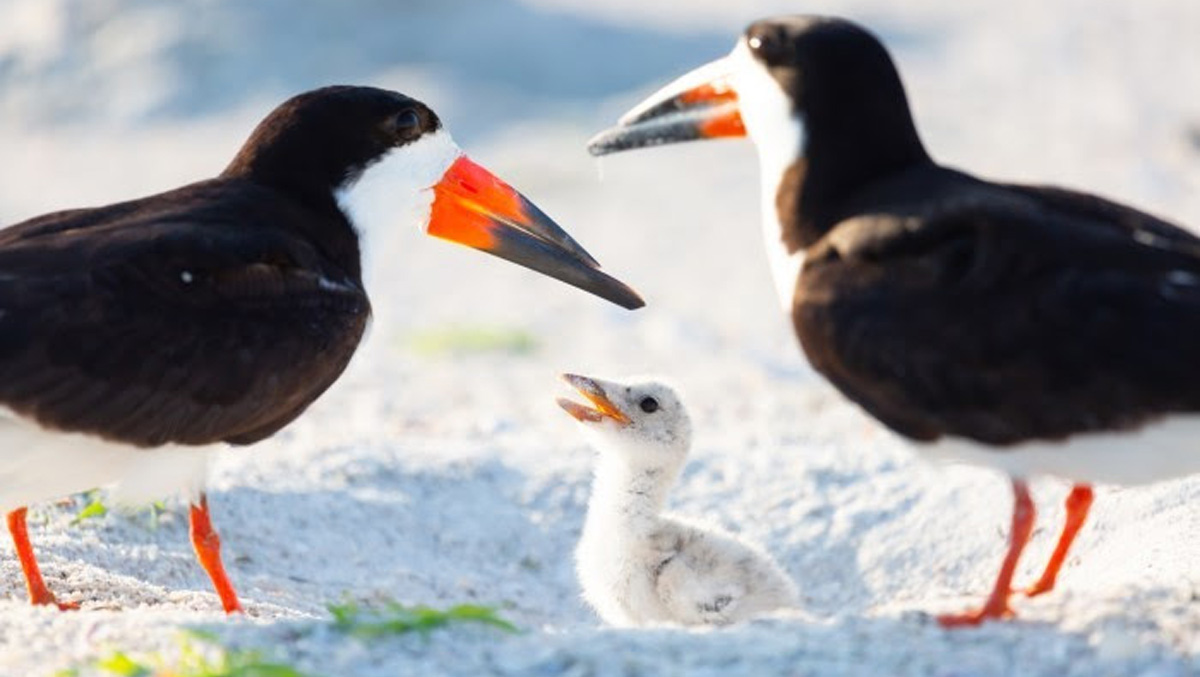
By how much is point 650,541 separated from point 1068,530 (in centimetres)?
150

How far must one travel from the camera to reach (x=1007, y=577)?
4.98 m

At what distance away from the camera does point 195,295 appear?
539cm

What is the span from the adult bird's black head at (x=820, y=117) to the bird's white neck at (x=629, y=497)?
4.79 ft

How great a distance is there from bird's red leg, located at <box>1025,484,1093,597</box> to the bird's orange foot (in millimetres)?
390

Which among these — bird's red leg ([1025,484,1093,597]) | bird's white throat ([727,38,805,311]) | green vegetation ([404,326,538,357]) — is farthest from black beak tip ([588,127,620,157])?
green vegetation ([404,326,538,357])

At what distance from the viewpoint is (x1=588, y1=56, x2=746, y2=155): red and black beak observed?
5.68 m

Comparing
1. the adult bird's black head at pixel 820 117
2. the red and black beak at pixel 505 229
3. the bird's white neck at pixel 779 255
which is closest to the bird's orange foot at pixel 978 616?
the bird's white neck at pixel 779 255

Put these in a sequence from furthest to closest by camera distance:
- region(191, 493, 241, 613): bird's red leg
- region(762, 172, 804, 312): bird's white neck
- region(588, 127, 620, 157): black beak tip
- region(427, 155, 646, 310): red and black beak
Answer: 1. region(427, 155, 646, 310): red and black beak
2. region(588, 127, 620, 157): black beak tip
3. region(191, 493, 241, 613): bird's red leg
4. region(762, 172, 804, 312): bird's white neck

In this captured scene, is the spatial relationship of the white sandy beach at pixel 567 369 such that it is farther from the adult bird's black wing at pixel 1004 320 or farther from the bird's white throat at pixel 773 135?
the bird's white throat at pixel 773 135

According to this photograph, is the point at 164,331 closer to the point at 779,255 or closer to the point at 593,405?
the point at 779,255

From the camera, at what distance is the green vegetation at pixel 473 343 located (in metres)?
11.3

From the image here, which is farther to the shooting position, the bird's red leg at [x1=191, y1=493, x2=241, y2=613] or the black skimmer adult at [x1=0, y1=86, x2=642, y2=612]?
the bird's red leg at [x1=191, y1=493, x2=241, y2=613]

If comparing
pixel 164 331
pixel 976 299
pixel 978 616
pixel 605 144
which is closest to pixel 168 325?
pixel 164 331

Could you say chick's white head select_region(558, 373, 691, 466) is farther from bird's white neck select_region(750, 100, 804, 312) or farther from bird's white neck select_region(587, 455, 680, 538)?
bird's white neck select_region(750, 100, 804, 312)
